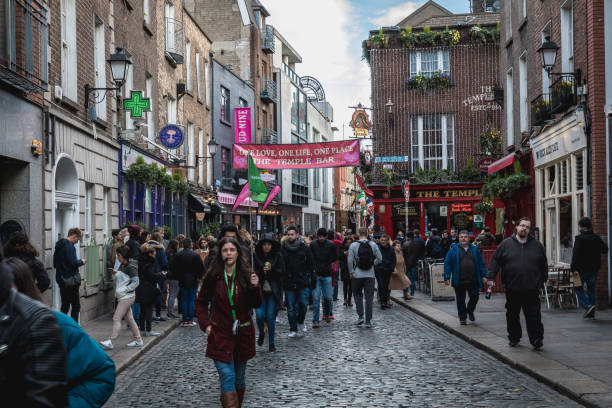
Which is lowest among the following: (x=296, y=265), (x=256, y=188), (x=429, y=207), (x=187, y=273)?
(x=187, y=273)

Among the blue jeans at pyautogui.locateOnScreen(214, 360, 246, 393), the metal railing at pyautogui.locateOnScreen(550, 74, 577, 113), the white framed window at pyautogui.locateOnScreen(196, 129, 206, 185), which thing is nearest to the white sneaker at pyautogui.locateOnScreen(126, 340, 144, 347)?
the blue jeans at pyautogui.locateOnScreen(214, 360, 246, 393)

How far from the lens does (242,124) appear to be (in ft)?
131

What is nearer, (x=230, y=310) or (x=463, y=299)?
(x=230, y=310)

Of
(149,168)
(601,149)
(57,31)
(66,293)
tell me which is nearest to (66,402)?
(66,293)

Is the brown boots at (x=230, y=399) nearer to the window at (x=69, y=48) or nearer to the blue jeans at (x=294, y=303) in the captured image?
the blue jeans at (x=294, y=303)

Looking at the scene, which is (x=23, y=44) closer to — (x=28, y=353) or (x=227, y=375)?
(x=227, y=375)

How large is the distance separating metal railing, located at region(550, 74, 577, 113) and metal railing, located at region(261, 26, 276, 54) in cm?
3147

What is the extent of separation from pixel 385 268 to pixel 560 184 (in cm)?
510

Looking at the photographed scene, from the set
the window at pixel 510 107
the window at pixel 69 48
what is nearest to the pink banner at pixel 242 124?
the window at pixel 510 107

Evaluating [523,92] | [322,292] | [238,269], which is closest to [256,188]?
[322,292]

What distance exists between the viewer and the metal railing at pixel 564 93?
1672cm

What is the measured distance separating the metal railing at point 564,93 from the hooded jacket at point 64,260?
36.7 ft

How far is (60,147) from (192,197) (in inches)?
613

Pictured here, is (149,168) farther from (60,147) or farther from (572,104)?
(572,104)
